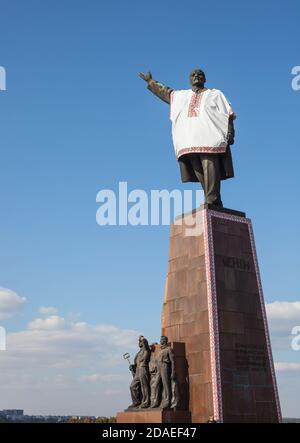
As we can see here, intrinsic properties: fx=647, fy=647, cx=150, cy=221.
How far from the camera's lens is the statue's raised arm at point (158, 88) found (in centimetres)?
2020

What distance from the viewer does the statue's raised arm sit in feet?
66.3

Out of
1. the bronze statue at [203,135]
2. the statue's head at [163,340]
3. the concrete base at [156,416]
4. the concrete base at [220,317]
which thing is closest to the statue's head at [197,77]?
the bronze statue at [203,135]

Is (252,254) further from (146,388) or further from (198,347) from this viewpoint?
(146,388)

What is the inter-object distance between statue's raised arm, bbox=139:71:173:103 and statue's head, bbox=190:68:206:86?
3.12 ft

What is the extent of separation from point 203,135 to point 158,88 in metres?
2.82

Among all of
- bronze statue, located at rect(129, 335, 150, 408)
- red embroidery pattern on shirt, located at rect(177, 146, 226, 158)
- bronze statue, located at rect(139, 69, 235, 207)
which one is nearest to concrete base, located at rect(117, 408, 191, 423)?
bronze statue, located at rect(129, 335, 150, 408)

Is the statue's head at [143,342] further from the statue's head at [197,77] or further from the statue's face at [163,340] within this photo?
the statue's head at [197,77]

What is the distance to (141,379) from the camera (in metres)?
16.9

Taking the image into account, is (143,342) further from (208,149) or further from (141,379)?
(208,149)

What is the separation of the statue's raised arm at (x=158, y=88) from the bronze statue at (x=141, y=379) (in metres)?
7.63

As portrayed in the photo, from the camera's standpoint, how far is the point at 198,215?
59.7ft

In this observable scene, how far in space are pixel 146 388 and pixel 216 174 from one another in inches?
250

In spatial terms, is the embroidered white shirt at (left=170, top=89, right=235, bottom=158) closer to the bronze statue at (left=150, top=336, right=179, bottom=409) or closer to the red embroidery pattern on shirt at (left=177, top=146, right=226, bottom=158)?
the red embroidery pattern on shirt at (left=177, top=146, right=226, bottom=158)
